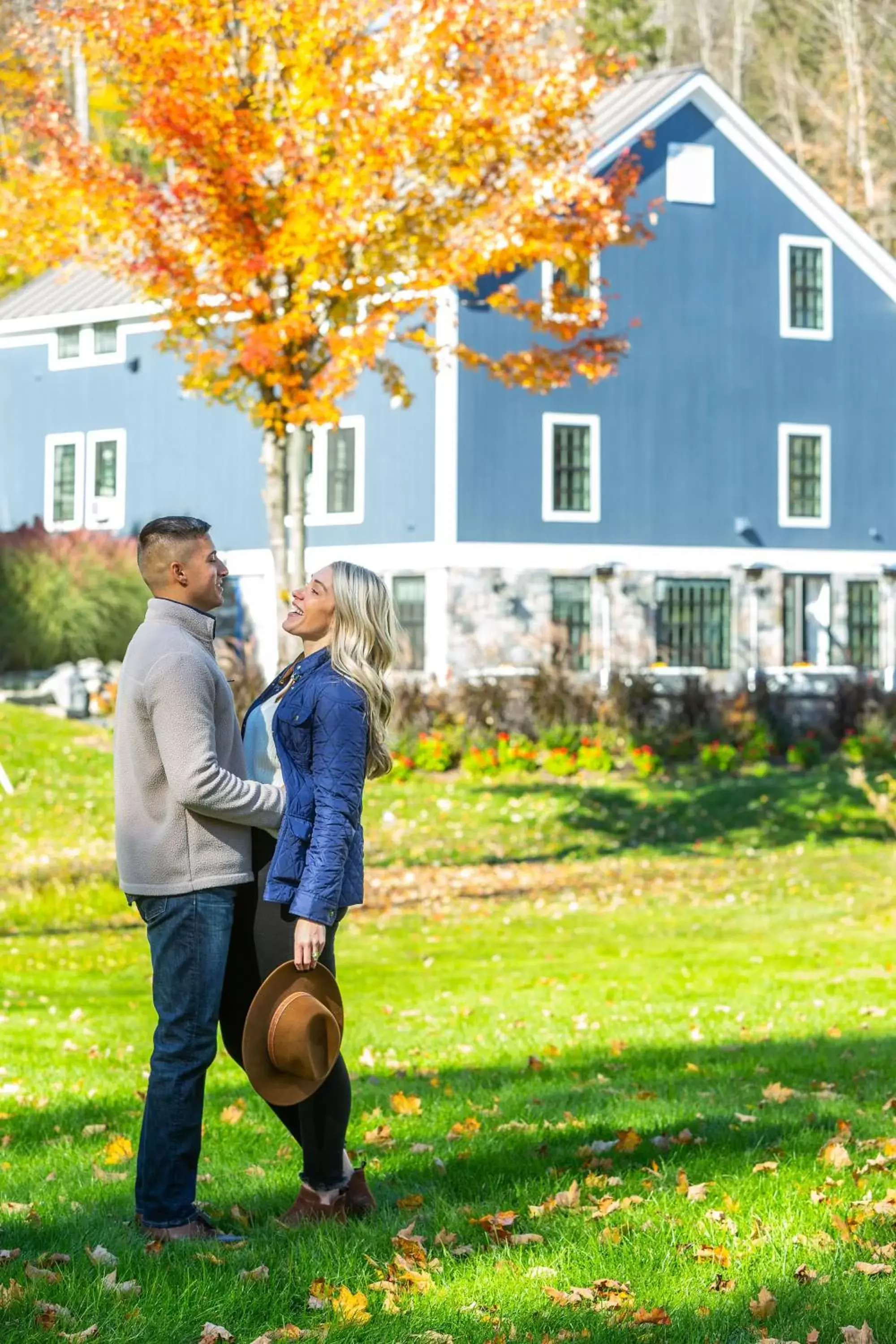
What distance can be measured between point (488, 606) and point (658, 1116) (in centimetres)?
2131

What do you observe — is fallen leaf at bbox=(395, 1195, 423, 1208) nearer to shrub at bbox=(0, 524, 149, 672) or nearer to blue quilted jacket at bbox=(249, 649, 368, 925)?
blue quilted jacket at bbox=(249, 649, 368, 925)

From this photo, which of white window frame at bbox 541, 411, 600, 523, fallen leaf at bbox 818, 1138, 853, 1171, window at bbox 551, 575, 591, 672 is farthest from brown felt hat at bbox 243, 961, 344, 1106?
white window frame at bbox 541, 411, 600, 523

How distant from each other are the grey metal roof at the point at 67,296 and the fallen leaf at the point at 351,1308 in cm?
2836

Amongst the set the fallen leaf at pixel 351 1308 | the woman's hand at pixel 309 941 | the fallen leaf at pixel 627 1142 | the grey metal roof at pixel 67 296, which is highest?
the grey metal roof at pixel 67 296

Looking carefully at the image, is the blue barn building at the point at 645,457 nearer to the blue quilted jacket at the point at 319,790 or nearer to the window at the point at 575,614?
the window at the point at 575,614

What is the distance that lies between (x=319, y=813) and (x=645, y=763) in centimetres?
1753

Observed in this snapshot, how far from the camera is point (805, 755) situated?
23359mm

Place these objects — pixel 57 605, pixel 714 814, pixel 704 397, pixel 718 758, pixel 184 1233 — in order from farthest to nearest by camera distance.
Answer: pixel 704 397, pixel 57 605, pixel 718 758, pixel 714 814, pixel 184 1233

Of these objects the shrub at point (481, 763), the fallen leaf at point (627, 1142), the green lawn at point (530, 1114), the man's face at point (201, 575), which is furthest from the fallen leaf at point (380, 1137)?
the shrub at point (481, 763)

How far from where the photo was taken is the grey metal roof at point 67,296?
32.6m

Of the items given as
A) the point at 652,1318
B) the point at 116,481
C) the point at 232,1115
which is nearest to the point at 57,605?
the point at 116,481

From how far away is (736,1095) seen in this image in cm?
694

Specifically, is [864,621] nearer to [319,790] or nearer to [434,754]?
[434,754]

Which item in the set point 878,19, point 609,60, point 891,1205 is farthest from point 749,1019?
point 878,19
